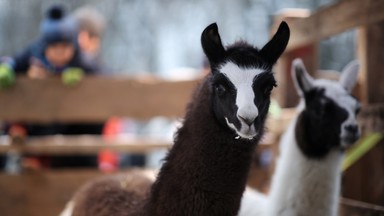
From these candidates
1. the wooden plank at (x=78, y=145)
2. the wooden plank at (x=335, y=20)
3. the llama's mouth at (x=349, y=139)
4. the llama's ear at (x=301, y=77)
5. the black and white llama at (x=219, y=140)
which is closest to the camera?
the black and white llama at (x=219, y=140)

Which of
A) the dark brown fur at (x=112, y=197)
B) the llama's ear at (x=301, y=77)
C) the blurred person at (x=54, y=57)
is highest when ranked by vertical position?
the blurred person at (x=54, y=57)

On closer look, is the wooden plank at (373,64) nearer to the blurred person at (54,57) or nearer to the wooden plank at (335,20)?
the wooden plank at (335,20)

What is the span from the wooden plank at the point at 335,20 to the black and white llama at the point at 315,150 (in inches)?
14.2

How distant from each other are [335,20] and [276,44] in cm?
168

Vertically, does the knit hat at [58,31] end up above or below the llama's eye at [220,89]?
above

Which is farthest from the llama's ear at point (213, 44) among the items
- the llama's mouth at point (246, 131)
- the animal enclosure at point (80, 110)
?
the animal enclosure at point (80, 110)

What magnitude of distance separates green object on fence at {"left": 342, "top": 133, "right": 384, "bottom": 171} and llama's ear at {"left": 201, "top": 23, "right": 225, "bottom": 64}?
1.88 m

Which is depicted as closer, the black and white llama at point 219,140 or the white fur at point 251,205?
the black and white llama at point 219,140

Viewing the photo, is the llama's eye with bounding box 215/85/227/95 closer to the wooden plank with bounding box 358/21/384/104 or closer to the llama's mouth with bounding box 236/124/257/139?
the llama's mouth with bounding box 236/124/257/139

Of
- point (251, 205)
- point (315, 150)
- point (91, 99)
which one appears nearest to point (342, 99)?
point (315, 150)

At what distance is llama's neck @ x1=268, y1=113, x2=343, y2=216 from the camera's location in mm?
4125

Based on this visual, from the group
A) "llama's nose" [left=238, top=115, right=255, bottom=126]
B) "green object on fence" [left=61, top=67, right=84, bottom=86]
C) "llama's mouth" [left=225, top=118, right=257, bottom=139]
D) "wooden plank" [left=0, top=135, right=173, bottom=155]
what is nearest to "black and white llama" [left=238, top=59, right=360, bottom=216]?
"llama's mouth" [left=225, top=118, right=257, bottom=139]

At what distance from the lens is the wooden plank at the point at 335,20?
4.32 metres

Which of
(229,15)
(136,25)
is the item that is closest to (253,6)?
(229,15)
